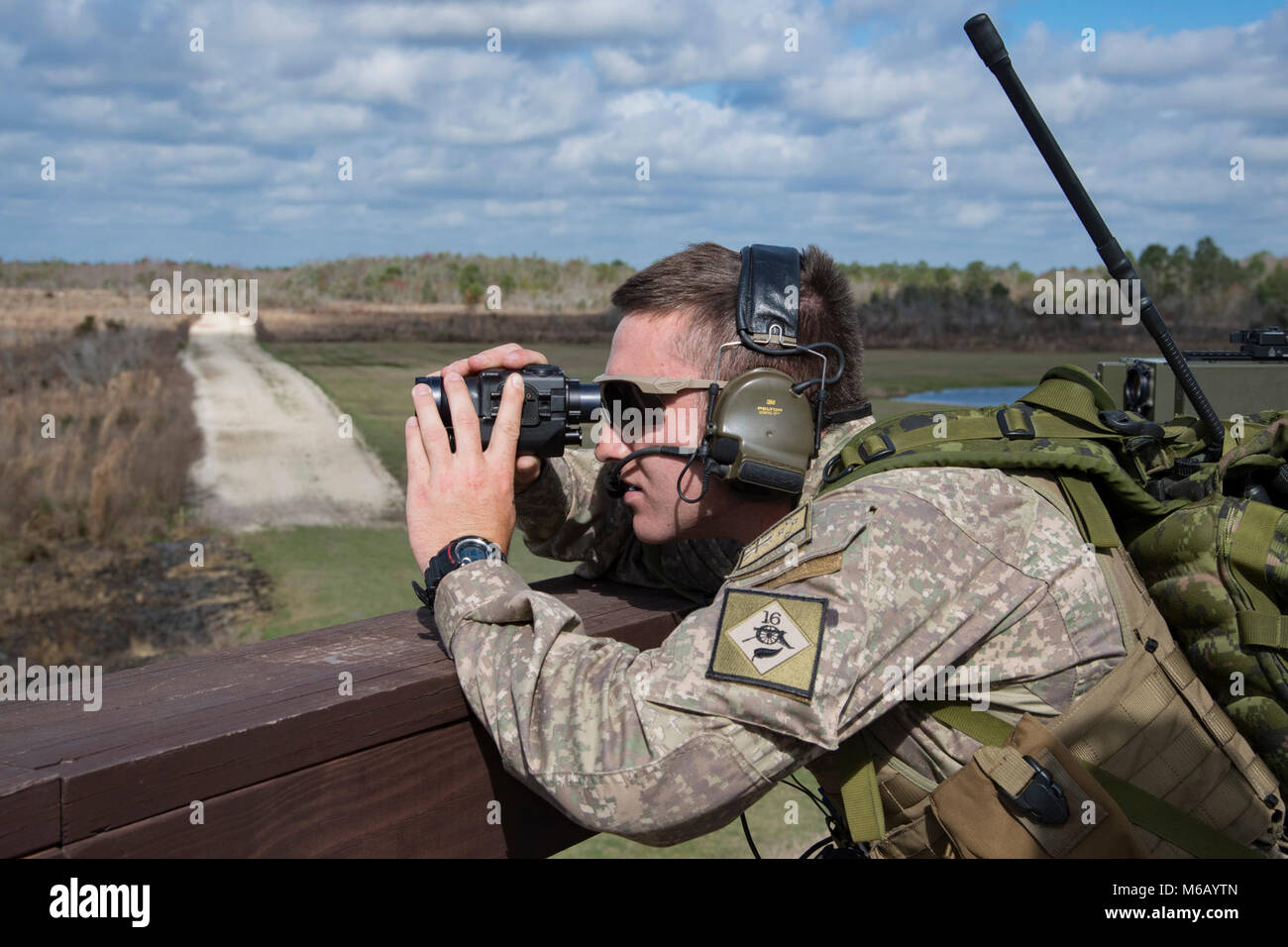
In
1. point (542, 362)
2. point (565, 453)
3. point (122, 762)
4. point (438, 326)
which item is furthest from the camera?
point (438, 326)

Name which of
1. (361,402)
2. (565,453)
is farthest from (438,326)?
(565,453)

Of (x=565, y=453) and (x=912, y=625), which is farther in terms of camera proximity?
(x=565, y=453)

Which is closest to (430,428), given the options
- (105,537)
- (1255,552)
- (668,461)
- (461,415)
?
(461,415)

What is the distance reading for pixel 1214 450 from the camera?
6.89 ft

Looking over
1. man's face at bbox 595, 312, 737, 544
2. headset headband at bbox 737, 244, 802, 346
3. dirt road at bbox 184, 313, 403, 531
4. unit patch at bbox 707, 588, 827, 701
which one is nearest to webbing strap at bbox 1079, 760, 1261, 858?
unit patch at bbox 707, 588, 827, 701

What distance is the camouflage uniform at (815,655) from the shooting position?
1.52 m

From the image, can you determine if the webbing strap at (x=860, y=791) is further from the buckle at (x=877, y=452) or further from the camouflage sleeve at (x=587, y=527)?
the camouflage sleeve at (x=587, y=527)

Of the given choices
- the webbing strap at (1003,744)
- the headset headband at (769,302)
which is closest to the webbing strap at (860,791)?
the webbing strap at (1003,744)

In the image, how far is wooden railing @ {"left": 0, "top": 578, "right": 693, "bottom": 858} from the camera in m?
1.16

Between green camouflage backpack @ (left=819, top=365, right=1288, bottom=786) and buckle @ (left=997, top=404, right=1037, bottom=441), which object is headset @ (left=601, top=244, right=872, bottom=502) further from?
buckle @ (left=997, top=404, right=1037, bottom=441)

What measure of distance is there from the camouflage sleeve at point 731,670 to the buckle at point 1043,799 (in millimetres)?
214

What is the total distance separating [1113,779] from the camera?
1.68m

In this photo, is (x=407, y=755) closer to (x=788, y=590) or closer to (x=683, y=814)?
(x=683, y=814)

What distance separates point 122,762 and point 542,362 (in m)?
1.11
